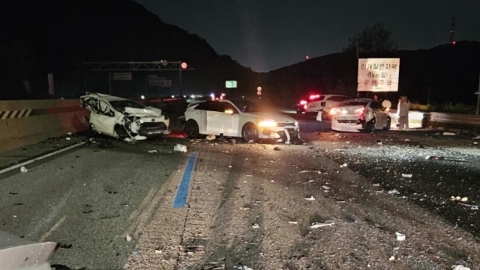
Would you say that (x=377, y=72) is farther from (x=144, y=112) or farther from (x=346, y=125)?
(x=144, y=112)

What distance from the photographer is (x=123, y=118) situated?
15.8 meters

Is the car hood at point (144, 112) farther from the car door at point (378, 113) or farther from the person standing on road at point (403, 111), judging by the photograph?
the person standing on road at point (403, 111)

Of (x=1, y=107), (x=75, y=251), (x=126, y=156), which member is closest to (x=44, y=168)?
(x=126, y=156)

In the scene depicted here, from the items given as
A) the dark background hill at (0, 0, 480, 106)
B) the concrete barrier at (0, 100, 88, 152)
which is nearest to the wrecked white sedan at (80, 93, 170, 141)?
the concrete barrier at (0, 100, 88, 152)

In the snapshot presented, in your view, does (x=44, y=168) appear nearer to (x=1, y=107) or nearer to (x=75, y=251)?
(x=1, y=107)

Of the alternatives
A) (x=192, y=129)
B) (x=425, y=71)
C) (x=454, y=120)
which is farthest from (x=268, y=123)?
(x=425, y=71)

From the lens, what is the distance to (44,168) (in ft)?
33.9

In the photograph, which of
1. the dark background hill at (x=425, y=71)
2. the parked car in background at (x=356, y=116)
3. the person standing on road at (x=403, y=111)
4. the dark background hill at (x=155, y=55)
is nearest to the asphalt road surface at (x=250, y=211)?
the parked car in background at (x=356, y=116)

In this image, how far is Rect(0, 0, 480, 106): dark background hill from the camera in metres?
95.3

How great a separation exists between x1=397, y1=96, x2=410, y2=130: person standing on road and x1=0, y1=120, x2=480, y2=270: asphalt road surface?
32.3 ft

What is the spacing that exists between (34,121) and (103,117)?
2.27 m

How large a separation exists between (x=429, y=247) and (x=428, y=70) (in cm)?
12294

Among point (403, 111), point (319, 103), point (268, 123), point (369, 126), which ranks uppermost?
point (319, 103)

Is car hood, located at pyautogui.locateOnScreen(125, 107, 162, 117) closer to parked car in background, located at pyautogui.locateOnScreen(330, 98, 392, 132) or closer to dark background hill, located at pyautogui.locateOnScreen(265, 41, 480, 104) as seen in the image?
parked car in background, located at pyautogui.locateOnScreen(330, 98, 392, 132)
